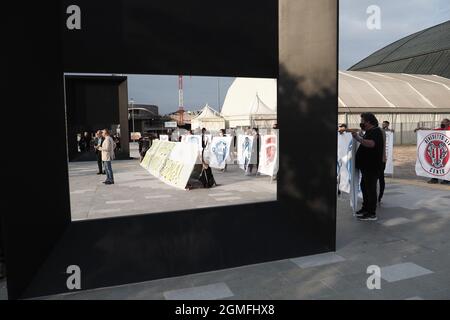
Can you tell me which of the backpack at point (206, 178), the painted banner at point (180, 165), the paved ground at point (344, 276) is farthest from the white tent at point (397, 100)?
the paved ground at point (344, 276)

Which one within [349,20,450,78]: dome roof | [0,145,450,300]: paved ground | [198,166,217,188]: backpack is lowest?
[0,145,450,300]: paved ground

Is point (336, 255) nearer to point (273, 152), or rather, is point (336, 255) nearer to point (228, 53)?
point (228, 53)

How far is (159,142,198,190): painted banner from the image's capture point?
1020 cm

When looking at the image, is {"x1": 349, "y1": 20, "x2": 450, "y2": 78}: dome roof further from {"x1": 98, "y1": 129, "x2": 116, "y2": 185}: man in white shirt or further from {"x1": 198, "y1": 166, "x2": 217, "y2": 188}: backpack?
{"x1": 98, "y1": 129, "x2": 116, "y2": 185}: man in white shirt

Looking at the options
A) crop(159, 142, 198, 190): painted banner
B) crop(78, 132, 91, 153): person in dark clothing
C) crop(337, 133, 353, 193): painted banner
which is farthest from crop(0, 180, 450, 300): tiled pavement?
crop(78, 132, 91, 153): person in dark clothing

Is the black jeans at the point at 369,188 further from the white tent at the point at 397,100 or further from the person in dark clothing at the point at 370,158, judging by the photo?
the white tent at the point at 397,100

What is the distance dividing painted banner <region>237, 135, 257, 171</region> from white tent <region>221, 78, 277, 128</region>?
19.7m

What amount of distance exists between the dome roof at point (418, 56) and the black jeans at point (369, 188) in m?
55.0

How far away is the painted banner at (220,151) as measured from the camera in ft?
46.8

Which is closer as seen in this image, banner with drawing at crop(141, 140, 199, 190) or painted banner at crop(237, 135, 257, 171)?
banner with drawing at crop(141, 140, 199, 190)

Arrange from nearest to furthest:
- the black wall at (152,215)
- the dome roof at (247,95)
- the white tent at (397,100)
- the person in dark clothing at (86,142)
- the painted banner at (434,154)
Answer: the black wall at (152,215), the painted banner at (434,154), the person in dark clothing at (86,142), the white tent at (397,100), the dome roof at (247,95)

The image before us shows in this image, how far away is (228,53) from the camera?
4.27 meters
